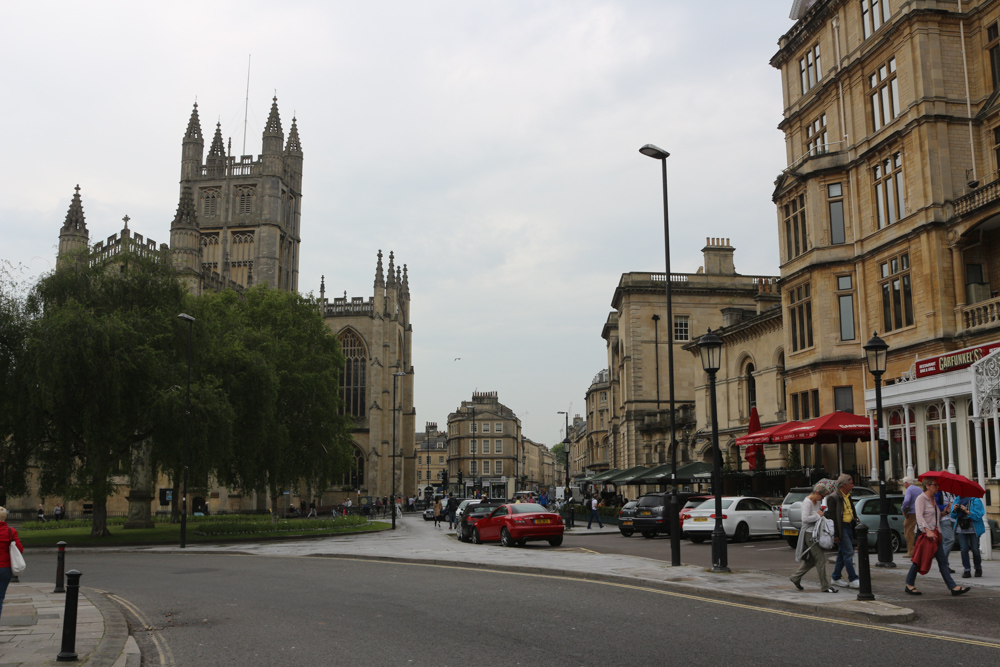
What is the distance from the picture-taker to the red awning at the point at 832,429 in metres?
25.1

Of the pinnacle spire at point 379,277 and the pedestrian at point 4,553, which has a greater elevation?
the pinnacle spire at point 379,277

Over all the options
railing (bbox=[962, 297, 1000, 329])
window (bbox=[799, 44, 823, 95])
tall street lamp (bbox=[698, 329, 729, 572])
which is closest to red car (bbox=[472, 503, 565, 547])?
tall street lamp (bbox=[698, 329, 729, 572])

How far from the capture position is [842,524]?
11.8 m

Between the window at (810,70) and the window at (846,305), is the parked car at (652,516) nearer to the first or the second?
the window at (846,305)

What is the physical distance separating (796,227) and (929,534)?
72.9ft

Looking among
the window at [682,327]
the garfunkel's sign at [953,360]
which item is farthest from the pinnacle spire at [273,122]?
the garfunkel's sign at [953,360]

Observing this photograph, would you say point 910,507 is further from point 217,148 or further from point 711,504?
point 217,148

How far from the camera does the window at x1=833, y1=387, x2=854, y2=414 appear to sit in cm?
2945

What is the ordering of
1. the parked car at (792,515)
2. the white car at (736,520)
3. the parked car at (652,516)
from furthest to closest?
the parked car at (652,516)
the white car at (736,520)
the parked car at (792,515)

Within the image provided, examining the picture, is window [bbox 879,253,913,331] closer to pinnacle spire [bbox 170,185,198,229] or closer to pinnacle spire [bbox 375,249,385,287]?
pinnacle spire [bbox 170,185,198,229]

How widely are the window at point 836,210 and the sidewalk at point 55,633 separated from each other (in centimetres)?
2637

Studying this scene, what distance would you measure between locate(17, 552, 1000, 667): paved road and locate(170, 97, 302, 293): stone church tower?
245ft

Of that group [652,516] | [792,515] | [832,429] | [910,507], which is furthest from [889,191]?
[910,507]

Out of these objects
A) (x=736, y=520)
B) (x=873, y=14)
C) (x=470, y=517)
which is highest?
(x=873, y=14)
